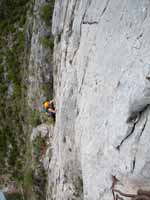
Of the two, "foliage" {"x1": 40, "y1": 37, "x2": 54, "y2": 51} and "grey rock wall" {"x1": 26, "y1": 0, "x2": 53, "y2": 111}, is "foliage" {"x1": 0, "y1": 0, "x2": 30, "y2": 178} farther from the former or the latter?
"foliage" {"x1": 40, "y1": 37, "x2": 54, "y2": 51}

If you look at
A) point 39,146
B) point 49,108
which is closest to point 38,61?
point 49,108

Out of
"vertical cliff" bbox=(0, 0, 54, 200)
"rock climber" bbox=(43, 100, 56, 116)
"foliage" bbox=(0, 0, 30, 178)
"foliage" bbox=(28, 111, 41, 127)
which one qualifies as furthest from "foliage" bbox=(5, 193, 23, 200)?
"rock climber" bbox=(43, 100, 56, 116)

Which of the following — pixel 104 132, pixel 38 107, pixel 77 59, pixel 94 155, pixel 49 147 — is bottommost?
pixel 49 147

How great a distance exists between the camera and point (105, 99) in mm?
14477

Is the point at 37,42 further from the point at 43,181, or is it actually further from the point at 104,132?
the point at 104,132

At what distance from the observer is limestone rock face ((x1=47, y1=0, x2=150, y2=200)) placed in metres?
12.9

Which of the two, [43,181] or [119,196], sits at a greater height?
[119,196]

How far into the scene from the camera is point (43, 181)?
24.9 m

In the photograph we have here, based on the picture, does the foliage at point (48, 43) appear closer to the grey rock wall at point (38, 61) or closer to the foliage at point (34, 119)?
the grey rock wall at point (38, 61)

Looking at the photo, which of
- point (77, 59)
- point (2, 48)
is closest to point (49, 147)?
point (77, 59)

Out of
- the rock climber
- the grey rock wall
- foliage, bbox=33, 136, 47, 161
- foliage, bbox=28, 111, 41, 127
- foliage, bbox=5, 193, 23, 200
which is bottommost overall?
foliage, bbox=5, 193, 23, 200

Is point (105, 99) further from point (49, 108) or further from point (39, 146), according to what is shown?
point (39, 146)

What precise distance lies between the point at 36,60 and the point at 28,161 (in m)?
6.62

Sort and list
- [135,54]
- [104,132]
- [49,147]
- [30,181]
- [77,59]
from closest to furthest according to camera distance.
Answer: [135,54] < [104,132] < [77,59] < [49,147] < [30,181]
